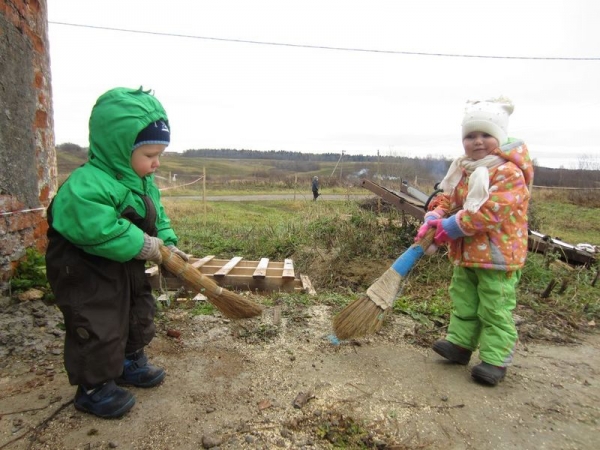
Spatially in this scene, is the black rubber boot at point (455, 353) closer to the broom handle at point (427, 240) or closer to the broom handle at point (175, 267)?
the broom handle at point (427, 240)

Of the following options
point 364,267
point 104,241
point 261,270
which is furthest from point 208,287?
point 364,267

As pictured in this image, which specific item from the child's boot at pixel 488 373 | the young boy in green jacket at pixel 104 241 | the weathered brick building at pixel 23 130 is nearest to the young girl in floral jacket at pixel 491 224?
the child's boot at pixel 488 373

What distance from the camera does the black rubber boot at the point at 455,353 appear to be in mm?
2871

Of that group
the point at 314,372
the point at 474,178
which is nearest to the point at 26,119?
the point at 314,372

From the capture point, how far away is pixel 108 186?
6.54 feet

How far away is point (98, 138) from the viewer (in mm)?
2031

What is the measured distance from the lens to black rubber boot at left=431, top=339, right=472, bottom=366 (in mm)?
2871

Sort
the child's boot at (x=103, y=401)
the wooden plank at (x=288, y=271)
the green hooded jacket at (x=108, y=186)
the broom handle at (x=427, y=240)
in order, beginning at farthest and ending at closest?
1. the wooden plank at (x=288, y=271)
2. the broom handle at (x=427, y=240)
3. the child's boot at (x=103, y=401)
4. the green hooded jacket at (x=108, y=186)

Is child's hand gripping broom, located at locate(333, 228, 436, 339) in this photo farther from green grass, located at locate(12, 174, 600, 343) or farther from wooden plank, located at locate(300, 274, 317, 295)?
wooden plank, located at locate(300, 274, 317, 295)

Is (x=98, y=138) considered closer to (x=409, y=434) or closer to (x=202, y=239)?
(x=409, y=434)

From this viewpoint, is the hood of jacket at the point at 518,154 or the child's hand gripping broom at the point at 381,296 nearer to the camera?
the hood of jacket at the point at 518,154

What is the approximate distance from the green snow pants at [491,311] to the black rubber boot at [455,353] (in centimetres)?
5

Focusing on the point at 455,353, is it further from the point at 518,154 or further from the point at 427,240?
the point at 518,154

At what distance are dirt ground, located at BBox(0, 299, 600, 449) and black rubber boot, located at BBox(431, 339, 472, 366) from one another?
2.5 inches
